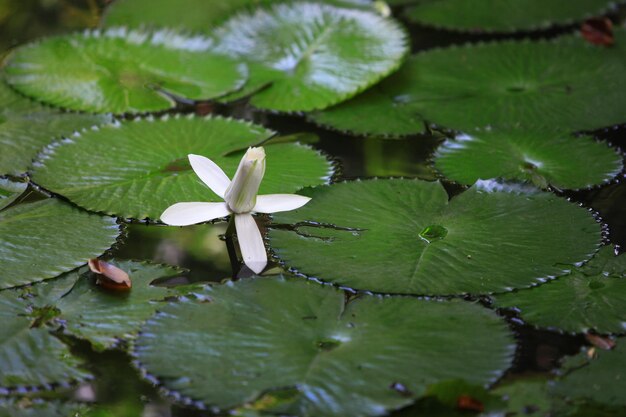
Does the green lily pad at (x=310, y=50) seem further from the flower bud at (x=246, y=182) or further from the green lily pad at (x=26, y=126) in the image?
the flower bud at (x=246, y=182)

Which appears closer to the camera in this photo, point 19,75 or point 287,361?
point 287,361

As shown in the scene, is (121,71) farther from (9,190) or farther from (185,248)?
(185,248)

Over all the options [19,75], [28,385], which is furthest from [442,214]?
[19,75]

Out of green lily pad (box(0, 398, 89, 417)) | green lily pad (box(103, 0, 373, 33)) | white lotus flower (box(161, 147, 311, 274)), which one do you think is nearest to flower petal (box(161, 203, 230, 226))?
white lotus flower (box(161, 147, 311, 274))

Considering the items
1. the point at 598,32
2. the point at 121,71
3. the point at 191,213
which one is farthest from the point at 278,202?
the point at 598,32

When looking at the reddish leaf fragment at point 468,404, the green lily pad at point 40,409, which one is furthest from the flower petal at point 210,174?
the reddish leaf fragment at point 468,404

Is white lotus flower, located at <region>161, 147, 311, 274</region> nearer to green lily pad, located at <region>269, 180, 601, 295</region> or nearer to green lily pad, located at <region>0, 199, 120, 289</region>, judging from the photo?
green lily pad, located at <region>269, 180, 601, 295</region>

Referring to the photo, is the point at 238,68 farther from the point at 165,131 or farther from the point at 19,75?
the point at 19,75
